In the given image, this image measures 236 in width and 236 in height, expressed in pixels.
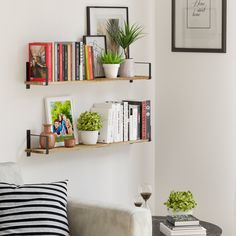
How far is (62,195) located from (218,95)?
5.12 ft

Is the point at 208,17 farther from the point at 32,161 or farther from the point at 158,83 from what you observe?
the point at 32,161

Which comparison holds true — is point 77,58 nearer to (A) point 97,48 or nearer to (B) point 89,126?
(A) point 97,48

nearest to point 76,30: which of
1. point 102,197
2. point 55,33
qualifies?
point 55,33

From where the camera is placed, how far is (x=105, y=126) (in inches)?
187

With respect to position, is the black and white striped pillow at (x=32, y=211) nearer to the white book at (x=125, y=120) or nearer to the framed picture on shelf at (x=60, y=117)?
the framed picture on shelf at (x=60, y=117)

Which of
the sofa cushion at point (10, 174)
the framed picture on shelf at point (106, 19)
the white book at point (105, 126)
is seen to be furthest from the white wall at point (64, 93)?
the sofa cushion at point (10, 174)

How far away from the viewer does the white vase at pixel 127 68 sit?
16.0 feet

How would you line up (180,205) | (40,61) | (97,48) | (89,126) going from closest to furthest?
(180,205) < (40,61) < (89,126) < (97,48)

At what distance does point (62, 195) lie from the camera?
12.5ft

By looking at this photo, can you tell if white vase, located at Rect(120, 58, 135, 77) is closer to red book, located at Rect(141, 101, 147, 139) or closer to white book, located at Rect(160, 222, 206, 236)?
red book, located at Rect(141, 101, 147, 139)

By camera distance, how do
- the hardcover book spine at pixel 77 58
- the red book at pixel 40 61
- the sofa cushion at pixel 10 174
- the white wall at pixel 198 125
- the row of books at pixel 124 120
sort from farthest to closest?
the white wall at pixel 198 125 → the row of books at pixel 124 120 → the hardcover book spine at pixel 77 58 → the red book at pixel 40 61 → the sofa cushion at pixel 10 174

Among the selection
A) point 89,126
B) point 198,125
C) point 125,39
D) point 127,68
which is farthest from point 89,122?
point 198,125

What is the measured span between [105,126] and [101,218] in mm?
1149

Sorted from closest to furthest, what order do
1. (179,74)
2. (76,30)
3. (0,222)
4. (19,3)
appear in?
(0,222) < (19,3) < (76,30) < (179,74)
